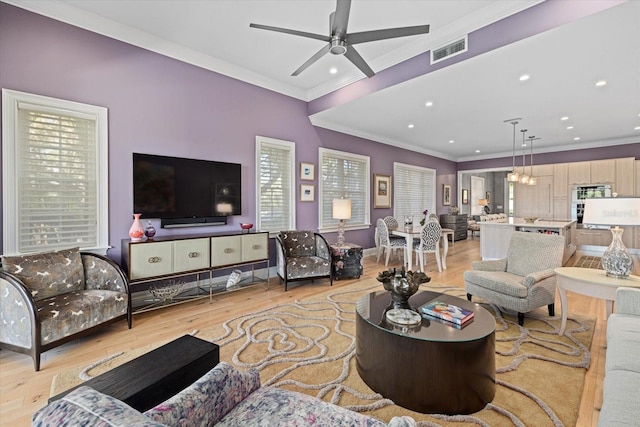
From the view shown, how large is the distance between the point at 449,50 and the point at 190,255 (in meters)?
3.89

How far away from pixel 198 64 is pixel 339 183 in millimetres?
3272

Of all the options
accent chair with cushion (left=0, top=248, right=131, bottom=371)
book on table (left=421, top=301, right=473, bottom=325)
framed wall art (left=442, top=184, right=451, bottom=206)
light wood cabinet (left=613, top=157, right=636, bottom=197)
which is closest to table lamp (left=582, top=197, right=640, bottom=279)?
book on table (left=421, top=301, right=473, bottom=325)

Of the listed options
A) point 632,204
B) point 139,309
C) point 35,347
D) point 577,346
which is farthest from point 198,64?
point 577,346

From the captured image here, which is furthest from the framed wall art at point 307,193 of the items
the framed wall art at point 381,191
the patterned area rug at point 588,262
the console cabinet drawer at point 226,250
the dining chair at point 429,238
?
the patterned area rug at point 588,262

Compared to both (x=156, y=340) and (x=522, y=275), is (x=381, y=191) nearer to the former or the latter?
(x=522, y=275)

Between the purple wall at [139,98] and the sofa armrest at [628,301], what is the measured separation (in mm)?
4042

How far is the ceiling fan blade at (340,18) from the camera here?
209 cm

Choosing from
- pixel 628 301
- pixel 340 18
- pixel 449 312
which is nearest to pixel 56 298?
pixel 449 312

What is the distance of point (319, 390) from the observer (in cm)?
187

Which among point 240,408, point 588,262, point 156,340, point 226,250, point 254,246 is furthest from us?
point 588,262

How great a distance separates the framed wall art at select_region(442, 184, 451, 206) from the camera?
367 inches

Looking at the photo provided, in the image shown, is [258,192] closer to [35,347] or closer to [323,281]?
[323,281]

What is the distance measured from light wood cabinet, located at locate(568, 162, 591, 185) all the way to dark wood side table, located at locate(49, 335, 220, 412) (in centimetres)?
940

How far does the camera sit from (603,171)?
23.0ft
